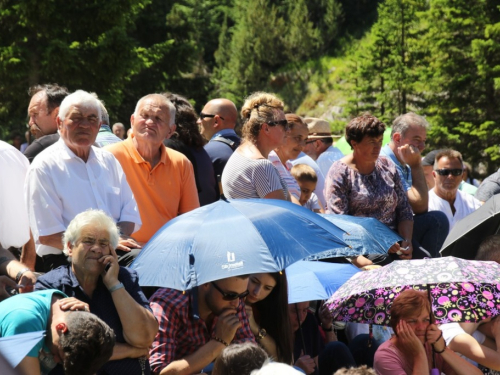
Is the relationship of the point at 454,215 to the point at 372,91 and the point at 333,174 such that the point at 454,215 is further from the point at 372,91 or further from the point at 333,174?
the point at 372,91

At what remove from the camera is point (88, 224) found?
4.18m

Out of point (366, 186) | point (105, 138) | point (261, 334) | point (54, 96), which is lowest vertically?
point (261, 334)

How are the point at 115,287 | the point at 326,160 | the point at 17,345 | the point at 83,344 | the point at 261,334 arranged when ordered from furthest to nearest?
the point at 326,160
the point at 261,334
the point at 115,287
the point at 83,344
the point at 17,345

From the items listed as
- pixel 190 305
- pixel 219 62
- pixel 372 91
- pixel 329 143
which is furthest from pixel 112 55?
pixel 219 62

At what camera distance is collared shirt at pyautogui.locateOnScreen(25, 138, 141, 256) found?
480cm

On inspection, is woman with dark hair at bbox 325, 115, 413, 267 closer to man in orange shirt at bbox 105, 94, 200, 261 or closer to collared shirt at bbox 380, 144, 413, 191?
collared shirt at bbox 380, 144, 413, 191

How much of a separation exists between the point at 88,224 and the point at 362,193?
262cm

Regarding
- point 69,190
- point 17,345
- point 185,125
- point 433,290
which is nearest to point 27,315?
point 17,345

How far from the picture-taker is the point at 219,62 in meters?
53.2

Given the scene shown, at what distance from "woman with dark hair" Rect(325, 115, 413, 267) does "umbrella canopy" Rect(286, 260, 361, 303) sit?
51cm

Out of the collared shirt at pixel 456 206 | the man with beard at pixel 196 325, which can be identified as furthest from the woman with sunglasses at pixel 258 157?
the collared shirt at pixel 456 206

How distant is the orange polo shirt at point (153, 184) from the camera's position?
563 centimetres

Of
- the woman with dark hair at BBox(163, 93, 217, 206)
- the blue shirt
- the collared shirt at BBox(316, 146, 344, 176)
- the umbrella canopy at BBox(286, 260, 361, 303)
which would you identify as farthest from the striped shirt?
the collared shirt at BBox(316, 146, 344, 176)

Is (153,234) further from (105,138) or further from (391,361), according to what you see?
(391,361)
